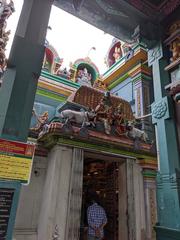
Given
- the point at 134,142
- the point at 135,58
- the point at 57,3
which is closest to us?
the point at 57,3

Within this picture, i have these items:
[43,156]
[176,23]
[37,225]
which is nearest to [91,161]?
[43,156]

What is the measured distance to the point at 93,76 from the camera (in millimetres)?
12062

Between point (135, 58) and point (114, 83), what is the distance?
196cm

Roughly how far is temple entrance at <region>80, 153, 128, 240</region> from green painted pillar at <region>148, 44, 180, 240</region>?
4.34 feet

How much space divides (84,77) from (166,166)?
27.2 ft

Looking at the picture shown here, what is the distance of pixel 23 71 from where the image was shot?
285 centimetres

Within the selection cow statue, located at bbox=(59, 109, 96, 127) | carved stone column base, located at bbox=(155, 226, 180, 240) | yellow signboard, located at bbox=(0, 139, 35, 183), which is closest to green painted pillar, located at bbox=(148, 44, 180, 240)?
carved stone column base, located at bbox=(155, 226, 180, 240)

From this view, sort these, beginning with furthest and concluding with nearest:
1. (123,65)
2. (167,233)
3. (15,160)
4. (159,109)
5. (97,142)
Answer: (123,65), (97,142), (159,109), (167,233), (15,160)

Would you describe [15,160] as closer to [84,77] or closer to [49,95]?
[49,95]

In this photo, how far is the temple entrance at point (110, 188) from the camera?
4957 mm

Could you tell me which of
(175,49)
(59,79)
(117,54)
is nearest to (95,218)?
(175,49)

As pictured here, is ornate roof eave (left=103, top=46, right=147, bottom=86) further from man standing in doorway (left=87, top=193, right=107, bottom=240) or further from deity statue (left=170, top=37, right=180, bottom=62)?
man standing in doorway (left=87, top=193, right=107, bottom=240)

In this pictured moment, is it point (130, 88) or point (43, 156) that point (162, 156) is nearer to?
point (43, 156)

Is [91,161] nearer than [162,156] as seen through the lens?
No
